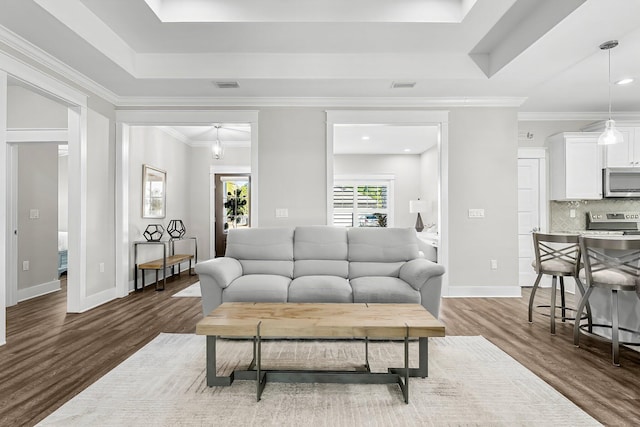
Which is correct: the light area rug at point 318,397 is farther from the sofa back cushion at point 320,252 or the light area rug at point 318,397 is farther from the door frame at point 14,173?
the door frame at point 14,173

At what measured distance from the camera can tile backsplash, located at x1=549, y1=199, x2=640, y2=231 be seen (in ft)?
18.0

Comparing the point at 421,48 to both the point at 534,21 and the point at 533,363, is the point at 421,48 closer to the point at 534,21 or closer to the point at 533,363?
the point at 534,21

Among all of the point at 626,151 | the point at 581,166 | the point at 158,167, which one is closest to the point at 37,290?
the point at 158,167

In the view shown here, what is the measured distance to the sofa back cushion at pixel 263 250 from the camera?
3.69 m

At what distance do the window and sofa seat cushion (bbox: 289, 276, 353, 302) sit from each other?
5887 mm

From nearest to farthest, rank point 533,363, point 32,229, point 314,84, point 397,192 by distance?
point 533,363
point 314,84
point 32,229
point 397,192

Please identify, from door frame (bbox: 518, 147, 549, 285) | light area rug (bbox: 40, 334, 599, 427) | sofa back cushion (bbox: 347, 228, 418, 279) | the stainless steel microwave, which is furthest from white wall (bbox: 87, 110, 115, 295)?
the stainless steel microwave

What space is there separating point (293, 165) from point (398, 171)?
186 inches

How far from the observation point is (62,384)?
90.2 inches

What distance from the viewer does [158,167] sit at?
611cm

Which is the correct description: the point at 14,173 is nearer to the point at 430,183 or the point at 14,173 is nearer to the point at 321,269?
the point at 321,269

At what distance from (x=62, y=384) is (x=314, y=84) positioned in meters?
3.58

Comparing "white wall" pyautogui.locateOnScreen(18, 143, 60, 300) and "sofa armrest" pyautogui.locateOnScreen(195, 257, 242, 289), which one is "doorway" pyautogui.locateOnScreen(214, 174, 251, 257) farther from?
"sofa armrest" pyautogui.locateOnScreen(195, 257, 242, 289)

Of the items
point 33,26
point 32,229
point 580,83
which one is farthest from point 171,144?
point 580,83
